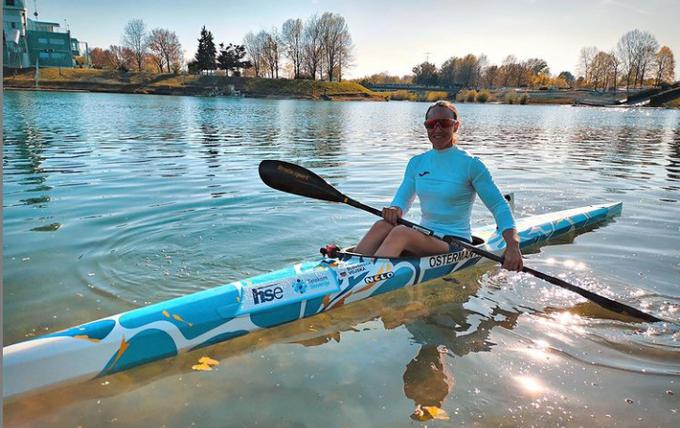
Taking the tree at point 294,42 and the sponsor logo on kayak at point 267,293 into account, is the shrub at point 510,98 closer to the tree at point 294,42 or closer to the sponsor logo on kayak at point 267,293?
the tree at point 294,42

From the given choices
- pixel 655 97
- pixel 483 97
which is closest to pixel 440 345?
pixel 655 97

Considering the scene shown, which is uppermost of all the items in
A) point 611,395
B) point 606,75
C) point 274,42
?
point 274,42

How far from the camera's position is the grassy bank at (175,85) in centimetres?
6109

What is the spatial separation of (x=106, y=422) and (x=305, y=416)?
4.27 ft

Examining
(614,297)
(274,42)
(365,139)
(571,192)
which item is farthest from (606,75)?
(614,297)

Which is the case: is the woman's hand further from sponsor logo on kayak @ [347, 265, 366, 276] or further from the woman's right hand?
sponsor logo on kayak @ [347, 265, 366, 276]

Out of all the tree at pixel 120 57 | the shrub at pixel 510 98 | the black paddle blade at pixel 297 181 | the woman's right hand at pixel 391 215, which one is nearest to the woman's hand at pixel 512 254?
the woman's right hand at pixel 391 215

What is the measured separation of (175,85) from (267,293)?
70208 millimetres

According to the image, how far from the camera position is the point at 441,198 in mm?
4961

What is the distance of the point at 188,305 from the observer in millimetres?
3777

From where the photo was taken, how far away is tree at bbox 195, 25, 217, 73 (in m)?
80.2

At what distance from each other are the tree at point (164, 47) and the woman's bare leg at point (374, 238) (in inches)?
3512

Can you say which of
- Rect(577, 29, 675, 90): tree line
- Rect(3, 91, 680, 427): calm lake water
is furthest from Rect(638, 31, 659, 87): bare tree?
Rect(3, 91, 680, 427): calm lake water

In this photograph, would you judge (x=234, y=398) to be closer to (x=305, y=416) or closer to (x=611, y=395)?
(x=305, y=416)
